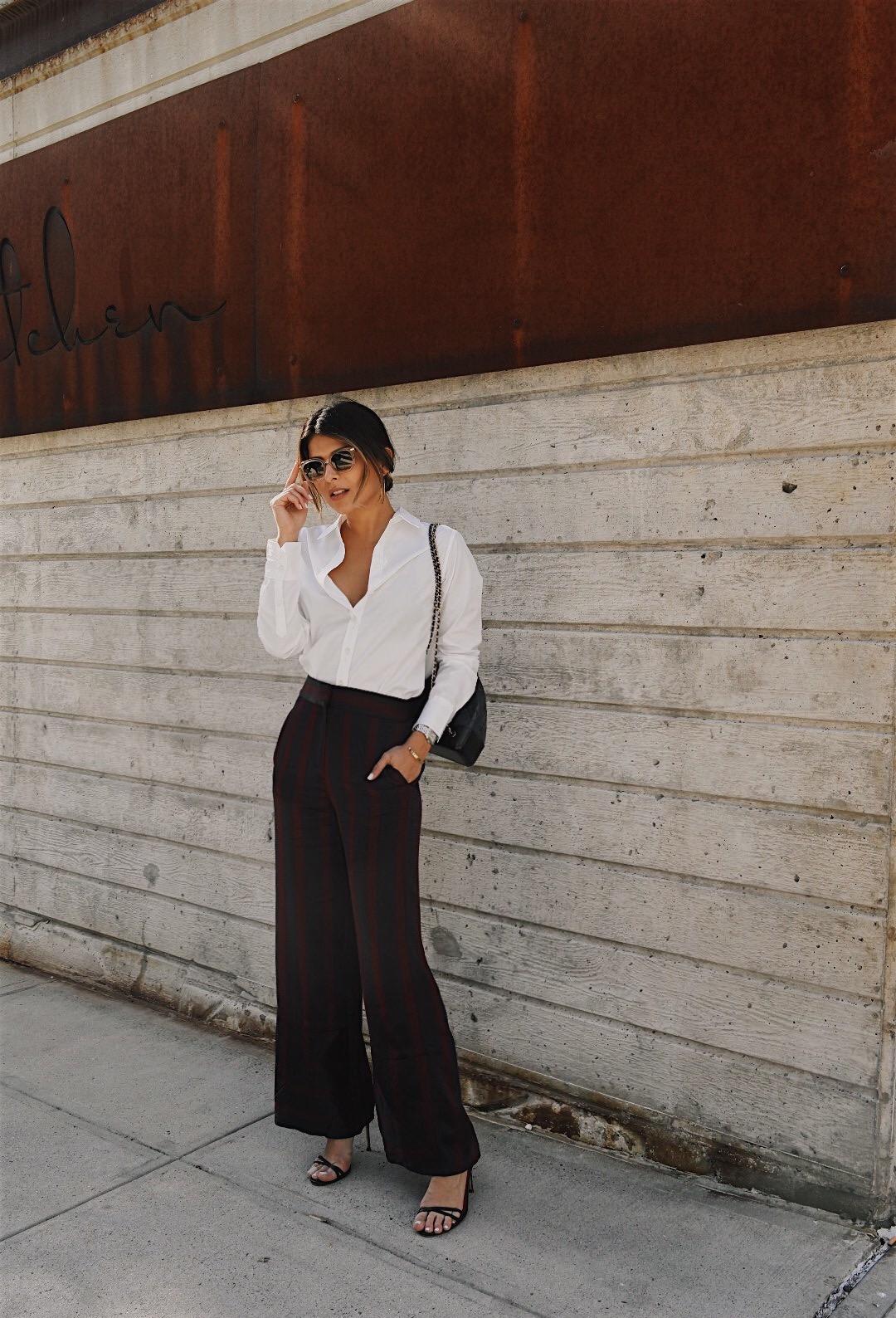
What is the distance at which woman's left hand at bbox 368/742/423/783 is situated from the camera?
2934mm

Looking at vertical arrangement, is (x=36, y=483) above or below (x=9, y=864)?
above

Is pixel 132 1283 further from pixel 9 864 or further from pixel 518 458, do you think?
pixel 9 864

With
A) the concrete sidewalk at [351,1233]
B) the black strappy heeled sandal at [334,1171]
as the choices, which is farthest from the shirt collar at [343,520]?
the concrete sidewalk at [351,1233]

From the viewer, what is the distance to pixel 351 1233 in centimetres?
294

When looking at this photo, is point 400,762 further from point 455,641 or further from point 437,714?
point 455,641

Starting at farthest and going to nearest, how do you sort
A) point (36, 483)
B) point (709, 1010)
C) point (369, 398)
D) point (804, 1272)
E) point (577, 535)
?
1. point (36, 483)
2. point (369, 398)
3. point (577, 535)
4. point (709, 1010)
5. point (804, 1272)

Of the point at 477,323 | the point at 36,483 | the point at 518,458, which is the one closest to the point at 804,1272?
the point at 518,458

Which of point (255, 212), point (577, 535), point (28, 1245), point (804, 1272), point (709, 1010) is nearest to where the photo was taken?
point (804, 1272)

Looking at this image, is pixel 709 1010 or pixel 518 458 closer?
pixel 709 1010

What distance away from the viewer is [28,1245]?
2916mm

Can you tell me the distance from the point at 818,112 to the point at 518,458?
1.18 meters

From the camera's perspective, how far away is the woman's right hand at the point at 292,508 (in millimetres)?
3057

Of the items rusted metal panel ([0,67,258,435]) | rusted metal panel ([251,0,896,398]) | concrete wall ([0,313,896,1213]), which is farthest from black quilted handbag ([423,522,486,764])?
rusted metal panel ([0,67,258,435])

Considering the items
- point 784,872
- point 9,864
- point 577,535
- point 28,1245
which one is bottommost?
point 28,1245
